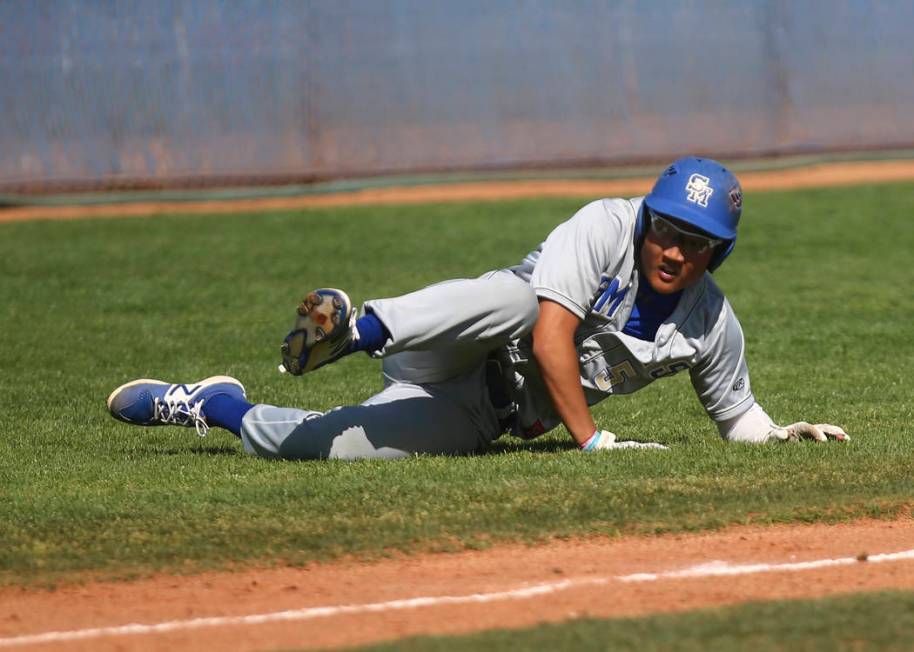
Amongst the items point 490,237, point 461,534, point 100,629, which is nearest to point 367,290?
point 490,237

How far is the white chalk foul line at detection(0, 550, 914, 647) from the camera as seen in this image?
11.9 feet

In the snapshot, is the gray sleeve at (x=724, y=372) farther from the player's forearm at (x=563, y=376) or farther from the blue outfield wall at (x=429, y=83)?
the blue outfield wall at (x=429, y=83)

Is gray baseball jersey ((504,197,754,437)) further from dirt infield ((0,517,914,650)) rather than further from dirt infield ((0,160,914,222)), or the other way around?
dirt infield ((0,160,914,222))

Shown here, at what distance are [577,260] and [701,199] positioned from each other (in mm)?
488

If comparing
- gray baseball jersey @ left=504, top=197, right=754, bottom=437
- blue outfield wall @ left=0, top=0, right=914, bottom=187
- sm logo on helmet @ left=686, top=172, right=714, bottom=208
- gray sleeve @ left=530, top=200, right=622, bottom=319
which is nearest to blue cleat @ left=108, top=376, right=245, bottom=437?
gray baseball jersey @ left=504, top=197, right=754, bottom=437

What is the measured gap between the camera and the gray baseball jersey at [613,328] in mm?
5199

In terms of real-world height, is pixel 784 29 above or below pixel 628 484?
above

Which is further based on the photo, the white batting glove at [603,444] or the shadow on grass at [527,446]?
the shadow on grass at [527,446]

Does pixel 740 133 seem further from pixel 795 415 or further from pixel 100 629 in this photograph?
pixel 100 629

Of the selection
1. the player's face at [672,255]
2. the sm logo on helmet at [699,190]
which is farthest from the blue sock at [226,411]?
the sm logo on helmet at [699,190]

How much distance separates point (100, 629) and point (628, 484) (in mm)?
2011

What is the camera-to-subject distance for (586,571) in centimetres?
414

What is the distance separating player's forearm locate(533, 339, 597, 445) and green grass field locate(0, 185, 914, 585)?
0.68ft

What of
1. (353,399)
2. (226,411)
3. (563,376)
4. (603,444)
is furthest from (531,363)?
(353,399)
